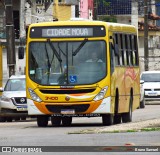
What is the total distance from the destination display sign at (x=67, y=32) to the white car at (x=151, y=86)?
20.9 meters

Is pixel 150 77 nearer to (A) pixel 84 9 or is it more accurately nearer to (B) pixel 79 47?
(B) pixel 79 47

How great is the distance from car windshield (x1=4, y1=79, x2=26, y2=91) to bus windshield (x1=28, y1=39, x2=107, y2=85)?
680 cm

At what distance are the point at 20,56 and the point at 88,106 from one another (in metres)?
Result: 3.83

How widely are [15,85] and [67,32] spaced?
24.7ft

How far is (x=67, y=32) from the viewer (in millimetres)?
28266

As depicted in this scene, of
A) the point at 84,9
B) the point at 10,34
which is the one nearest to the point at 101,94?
the point at 10,34

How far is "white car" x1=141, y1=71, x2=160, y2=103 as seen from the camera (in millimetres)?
49062

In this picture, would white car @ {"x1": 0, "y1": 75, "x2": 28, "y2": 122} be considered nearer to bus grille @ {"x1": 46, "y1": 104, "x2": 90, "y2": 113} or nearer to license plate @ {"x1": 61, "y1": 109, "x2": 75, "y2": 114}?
bus grille @ {"x1": 46, "y1": 104, "x2": 90, "y2": 113}

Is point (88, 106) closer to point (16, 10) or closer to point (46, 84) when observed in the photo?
point (46, 84)

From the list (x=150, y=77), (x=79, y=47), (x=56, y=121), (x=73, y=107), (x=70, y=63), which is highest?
(x=79, y=47)

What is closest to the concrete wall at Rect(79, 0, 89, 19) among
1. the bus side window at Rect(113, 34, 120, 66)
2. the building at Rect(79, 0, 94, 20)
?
the building at Rect(79, 0, 94, 20)

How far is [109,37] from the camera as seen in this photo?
92.9ft

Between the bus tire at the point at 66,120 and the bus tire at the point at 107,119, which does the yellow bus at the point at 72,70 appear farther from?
the bus tire at the point at 66,120

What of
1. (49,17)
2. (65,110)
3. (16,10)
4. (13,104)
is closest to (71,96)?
(65,110)
